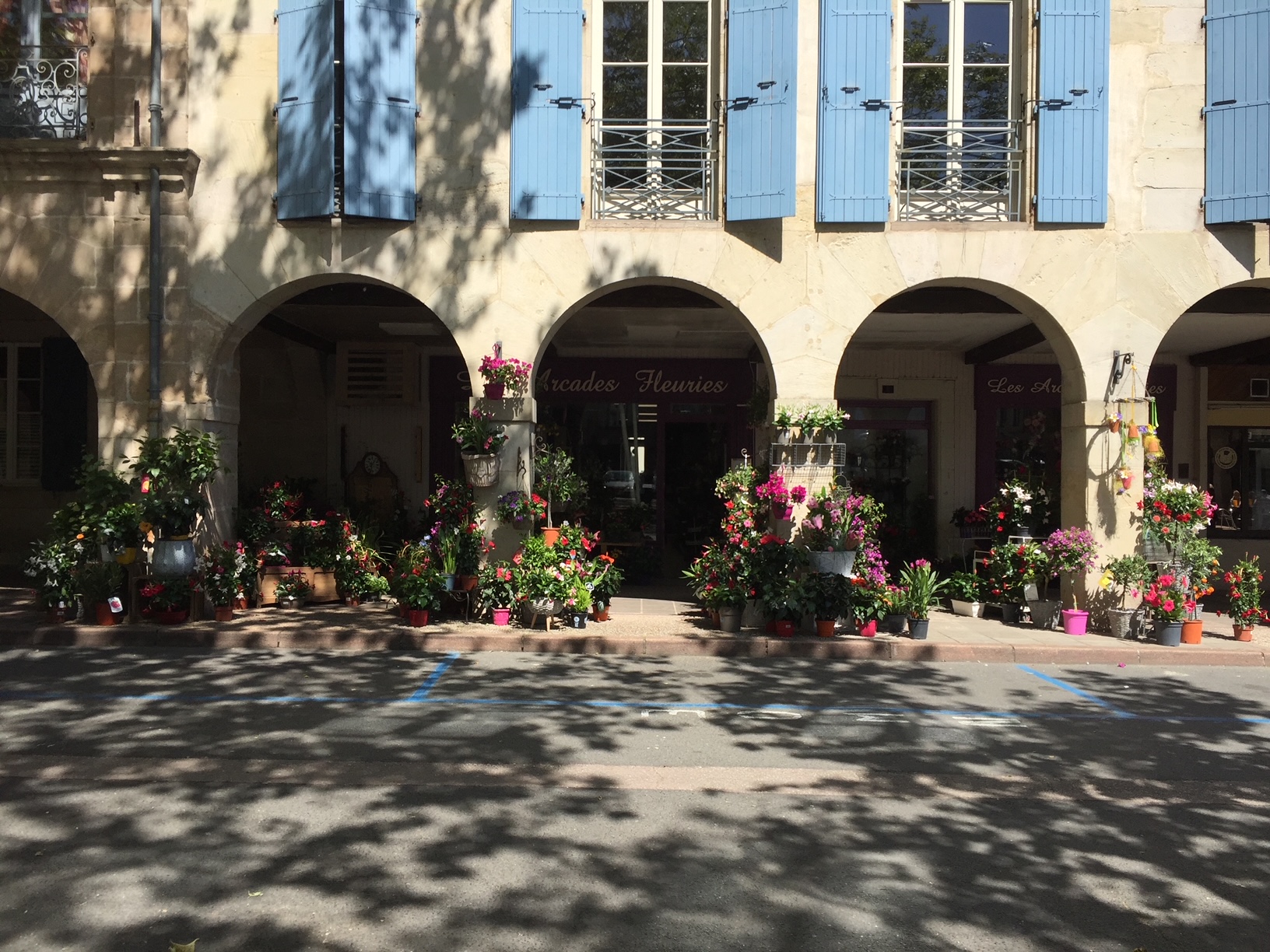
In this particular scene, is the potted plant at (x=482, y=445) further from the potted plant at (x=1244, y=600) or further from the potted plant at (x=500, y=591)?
the potted plant at (x=1244, y=600)

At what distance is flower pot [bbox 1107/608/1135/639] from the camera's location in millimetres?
10469

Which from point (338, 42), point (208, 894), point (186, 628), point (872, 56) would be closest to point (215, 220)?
point (338, 42)

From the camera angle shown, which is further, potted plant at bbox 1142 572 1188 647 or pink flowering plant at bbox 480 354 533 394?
pink flowering plant at bbox 480 354 533 394

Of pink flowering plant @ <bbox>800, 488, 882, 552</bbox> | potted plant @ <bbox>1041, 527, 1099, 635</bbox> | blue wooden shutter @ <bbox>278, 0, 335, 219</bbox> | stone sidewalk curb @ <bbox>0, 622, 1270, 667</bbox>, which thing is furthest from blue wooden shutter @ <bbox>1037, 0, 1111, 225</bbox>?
blue wooden shutter @ <bbox>278, 0, 335, 219</bbox>

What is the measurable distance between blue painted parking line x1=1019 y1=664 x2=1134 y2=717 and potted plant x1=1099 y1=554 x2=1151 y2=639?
64.4 inches

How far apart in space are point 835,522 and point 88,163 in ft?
29.1

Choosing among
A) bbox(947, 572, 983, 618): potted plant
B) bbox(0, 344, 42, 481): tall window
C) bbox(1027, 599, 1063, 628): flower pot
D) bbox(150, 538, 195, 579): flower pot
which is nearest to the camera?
bbox(150, 538, 195, 579): flower pot

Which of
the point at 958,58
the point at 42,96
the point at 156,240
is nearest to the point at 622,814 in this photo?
the point at 156,240

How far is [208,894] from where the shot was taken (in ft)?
13.5

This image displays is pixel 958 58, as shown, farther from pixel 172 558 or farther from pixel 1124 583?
pixel 172 558

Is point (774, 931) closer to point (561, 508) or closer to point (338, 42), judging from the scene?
point (561, 508)

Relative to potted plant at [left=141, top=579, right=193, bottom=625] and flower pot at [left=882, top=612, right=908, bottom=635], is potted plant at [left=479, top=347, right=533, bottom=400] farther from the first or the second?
flower pot at [left=882, top=612, right=908, bottom=635]

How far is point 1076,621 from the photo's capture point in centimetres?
1069

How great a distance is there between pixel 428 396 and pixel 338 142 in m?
6.05
